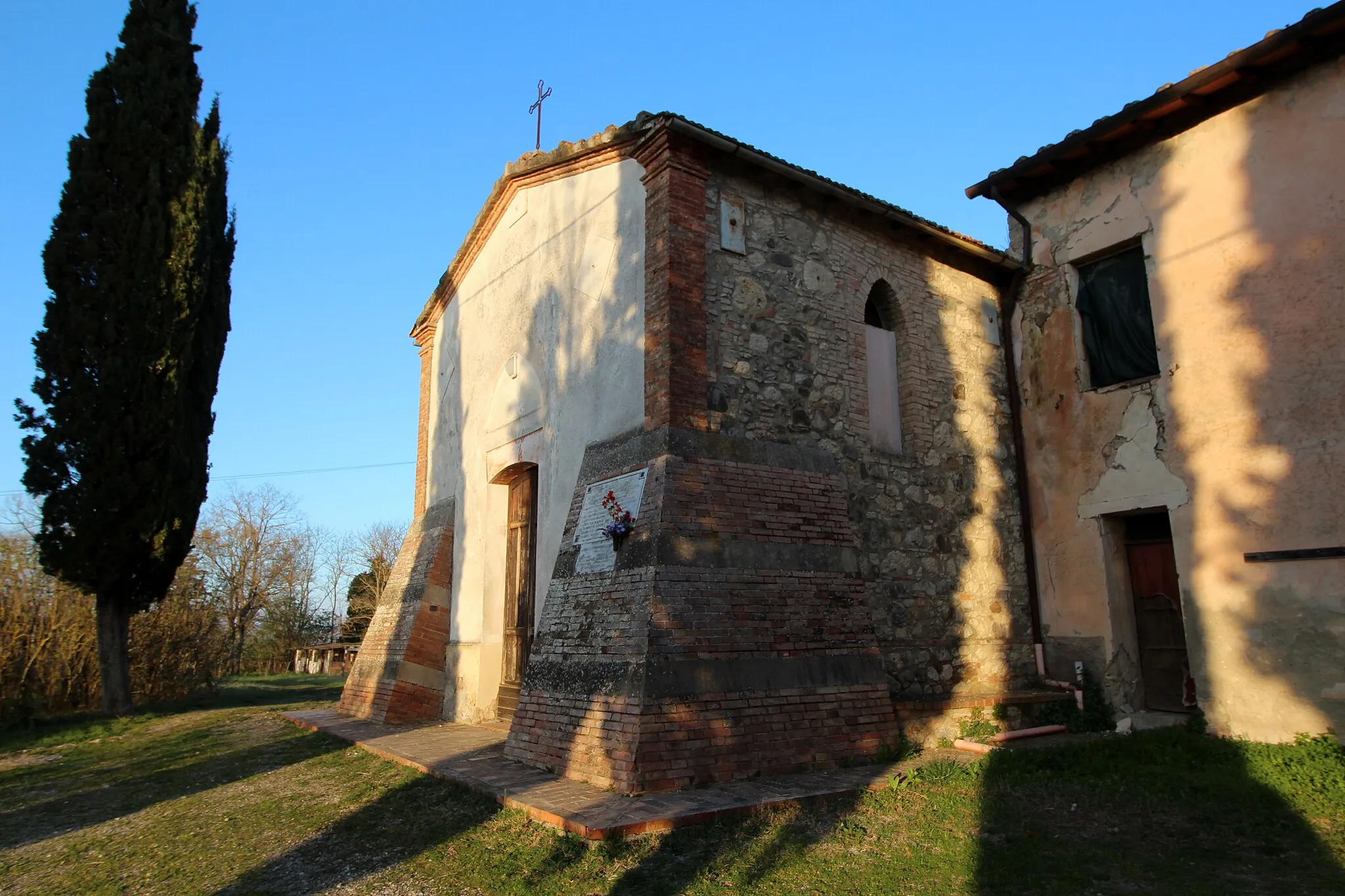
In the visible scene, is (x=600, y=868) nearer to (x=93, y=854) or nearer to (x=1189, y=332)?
(x=93, y=854)

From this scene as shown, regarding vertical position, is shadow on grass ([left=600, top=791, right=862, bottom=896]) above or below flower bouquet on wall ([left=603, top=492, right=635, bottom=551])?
below

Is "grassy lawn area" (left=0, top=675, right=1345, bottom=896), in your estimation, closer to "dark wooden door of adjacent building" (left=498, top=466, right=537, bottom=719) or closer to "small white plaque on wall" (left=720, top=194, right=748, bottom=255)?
"dark wooden door of adjacent building" (left=498, top=466, right=537, bottom=719)

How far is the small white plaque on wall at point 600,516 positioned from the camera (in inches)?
272

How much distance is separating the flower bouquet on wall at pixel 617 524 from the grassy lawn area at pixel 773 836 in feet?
7.15

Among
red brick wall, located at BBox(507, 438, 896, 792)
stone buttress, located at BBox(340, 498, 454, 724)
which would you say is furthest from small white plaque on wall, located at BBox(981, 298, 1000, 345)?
stone buttress, located at BBox(340, 498, 454, 724)

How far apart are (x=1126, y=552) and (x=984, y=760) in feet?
12.0

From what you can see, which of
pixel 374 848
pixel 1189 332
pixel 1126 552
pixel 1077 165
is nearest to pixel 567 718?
pixel 374 848

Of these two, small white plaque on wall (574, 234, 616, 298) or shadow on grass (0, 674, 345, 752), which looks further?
shadow on grass (0, 674, 345, 752)

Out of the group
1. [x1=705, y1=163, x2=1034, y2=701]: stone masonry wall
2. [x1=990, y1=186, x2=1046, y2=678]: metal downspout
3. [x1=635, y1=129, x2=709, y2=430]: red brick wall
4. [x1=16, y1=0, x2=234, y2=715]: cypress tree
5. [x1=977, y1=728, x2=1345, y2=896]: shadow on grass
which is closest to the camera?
[x1=977, y1=728, x2=1345, y2=896]: shadow on grass

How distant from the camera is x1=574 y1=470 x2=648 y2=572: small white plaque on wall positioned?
691 centimetres

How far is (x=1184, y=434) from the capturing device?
807 centimetres

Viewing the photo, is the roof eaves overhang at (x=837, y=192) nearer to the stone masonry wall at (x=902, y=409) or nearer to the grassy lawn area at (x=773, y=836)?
the stone masonry wall at (x=902, y=409)

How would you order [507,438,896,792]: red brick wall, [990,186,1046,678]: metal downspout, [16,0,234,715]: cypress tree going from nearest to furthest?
1. [507,438,896,792]: red brick wall
2. [990,186,1046,678]: metal downspout
3. [16,0,234,715]: cypress tree

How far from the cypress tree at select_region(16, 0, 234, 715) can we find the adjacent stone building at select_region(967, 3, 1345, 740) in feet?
35.9
